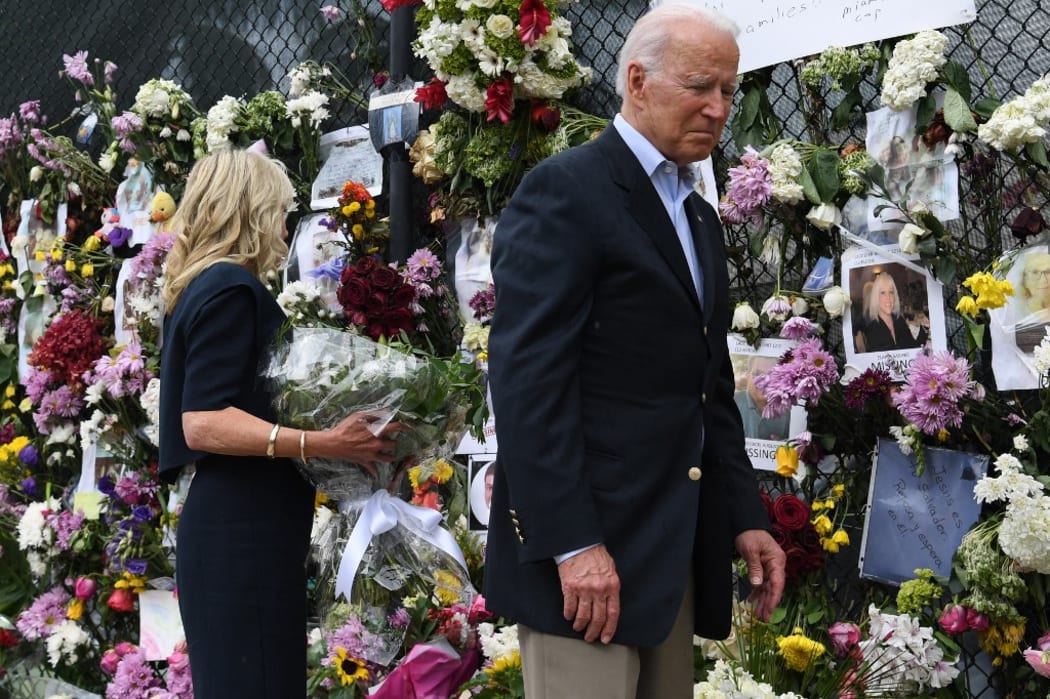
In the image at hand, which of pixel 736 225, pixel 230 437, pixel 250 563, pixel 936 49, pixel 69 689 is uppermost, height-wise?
pixel 936 49

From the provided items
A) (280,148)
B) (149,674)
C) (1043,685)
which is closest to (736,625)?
(1043,685)

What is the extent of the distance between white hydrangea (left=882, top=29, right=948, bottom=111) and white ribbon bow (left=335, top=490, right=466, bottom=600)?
58.5 inches

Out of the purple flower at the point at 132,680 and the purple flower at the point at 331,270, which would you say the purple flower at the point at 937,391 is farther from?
the purple flower at the point at 132,680

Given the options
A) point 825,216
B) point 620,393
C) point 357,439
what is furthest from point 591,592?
point 825,216

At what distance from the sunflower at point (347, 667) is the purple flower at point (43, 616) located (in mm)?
1775

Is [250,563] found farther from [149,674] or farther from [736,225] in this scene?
[149,674]

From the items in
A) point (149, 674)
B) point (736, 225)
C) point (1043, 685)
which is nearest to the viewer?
point (1043, 685)

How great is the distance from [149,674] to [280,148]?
1.85m

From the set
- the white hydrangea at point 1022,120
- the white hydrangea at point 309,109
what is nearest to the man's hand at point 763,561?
the white hydrangea at point 1022,120

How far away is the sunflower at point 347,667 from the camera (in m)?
3.26

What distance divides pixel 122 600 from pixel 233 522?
6.93 feet

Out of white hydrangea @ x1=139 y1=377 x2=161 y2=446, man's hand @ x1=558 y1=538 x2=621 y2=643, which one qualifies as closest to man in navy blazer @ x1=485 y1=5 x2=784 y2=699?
man's hand @ x1=558 y1=538 x2=621 y2=643

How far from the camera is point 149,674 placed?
4234 millimetres

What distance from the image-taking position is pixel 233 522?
2521 mm
